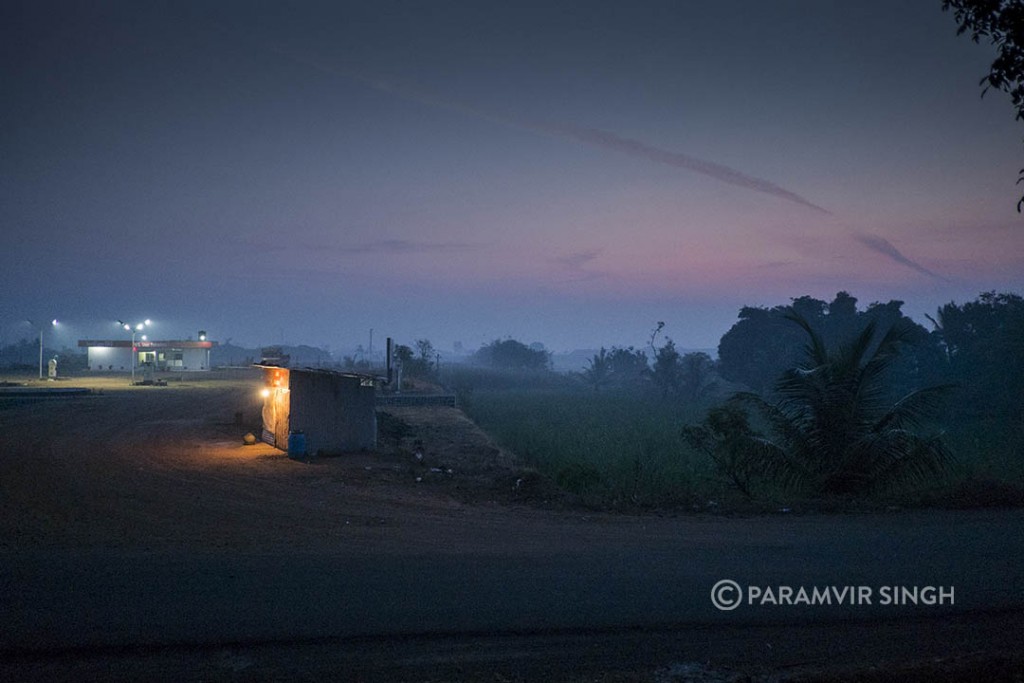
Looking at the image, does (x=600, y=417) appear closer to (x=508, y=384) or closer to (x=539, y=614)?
(x=539, y=614)

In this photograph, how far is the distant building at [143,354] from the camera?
75625 millimetres

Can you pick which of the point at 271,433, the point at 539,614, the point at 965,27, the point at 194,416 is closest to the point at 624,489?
the point at 539,614

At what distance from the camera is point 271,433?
850 inches

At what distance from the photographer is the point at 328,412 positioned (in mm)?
19828

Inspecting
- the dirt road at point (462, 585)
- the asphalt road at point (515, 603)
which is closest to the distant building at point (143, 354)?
the dirt road at point (462, 585)

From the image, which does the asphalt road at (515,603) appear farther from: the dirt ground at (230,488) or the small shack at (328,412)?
the small shack at (328,412)

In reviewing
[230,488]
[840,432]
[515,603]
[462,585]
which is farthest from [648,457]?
[515,603]

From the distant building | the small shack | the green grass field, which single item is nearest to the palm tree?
the green grass field

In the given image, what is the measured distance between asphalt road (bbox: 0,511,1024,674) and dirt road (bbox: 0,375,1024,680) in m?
0.03

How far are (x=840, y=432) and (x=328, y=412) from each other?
46.0ft

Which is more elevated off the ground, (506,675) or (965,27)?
(965,27)

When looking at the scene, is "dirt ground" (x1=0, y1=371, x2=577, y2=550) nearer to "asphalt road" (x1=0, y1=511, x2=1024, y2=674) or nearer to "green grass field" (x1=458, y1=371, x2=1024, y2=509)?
"asphalt road" (x1=0, y1=511, x2=1024, y2=674)

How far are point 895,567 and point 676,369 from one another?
203ft

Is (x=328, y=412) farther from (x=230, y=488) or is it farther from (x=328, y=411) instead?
(x=230, y=488)
